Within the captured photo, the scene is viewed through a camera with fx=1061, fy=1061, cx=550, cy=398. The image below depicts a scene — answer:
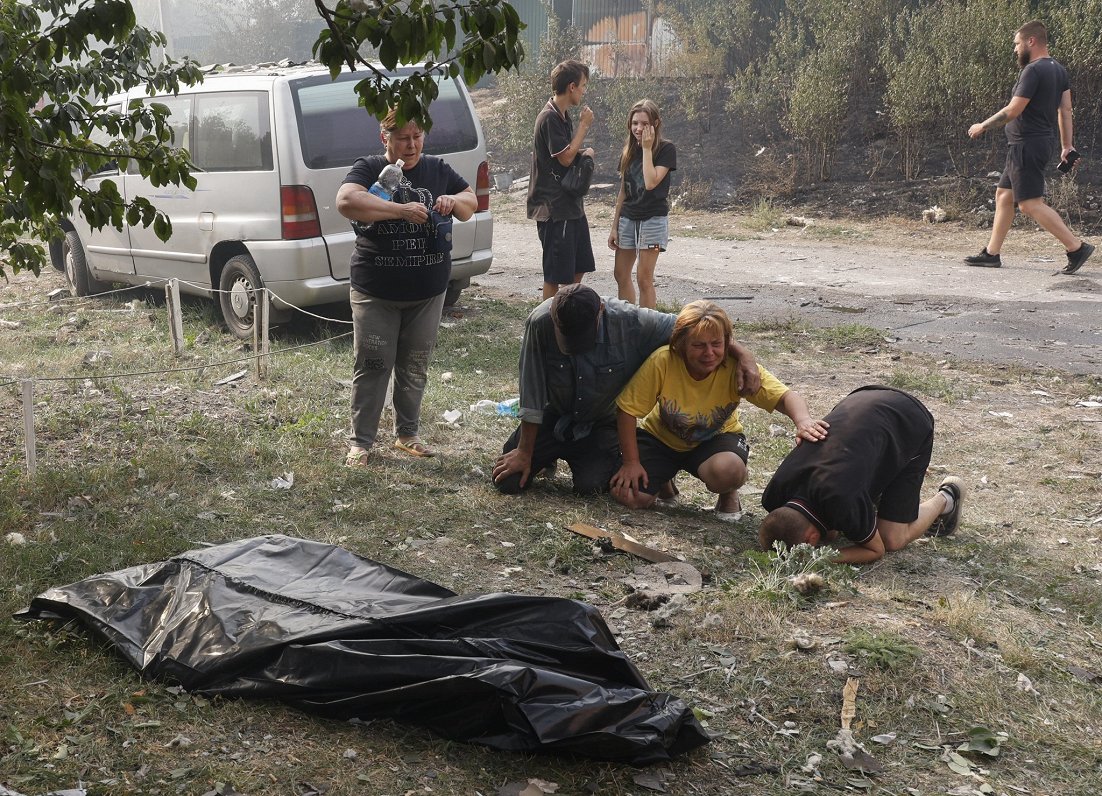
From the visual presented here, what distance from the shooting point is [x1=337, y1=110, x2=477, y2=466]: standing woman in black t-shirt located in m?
5.27

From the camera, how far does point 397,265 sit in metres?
5.41

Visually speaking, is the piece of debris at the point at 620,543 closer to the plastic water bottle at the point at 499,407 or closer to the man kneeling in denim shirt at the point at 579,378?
the man kneeling in denim shirt at the point at 579,378

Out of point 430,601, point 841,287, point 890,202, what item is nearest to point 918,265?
point 841,287

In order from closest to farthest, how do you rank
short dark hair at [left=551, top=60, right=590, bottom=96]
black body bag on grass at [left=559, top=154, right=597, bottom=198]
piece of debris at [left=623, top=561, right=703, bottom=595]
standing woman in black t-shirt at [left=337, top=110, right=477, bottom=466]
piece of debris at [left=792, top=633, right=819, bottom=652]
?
piece of debris at [left=792, top=633, right=819, bottom=652] → piece of debris at [left=623, top=561, right=703, bottom=595] → standing woman in black t-shirt at [left=337, top=110, right=477, bottom=466] → short dark hair at [left=551, top=60, right=590, bottom=96] → black body bag on grass at [left=559, top=154, right=597, bottom=198]

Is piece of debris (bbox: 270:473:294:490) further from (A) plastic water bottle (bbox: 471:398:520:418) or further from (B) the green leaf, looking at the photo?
(B) the green leaf

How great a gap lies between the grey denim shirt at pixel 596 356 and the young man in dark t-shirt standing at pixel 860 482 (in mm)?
907

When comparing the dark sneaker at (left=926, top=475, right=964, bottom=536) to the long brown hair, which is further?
the long brown hair

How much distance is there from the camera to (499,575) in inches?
173

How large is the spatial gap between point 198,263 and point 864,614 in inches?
249

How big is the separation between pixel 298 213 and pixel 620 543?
4.23 metres

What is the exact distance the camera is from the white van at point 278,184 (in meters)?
7.70

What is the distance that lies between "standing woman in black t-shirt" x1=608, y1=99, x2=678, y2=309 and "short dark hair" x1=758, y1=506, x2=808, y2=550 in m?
3.90

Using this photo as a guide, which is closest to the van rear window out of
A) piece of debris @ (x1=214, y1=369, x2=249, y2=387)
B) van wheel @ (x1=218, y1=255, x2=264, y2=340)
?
van wheel @ (x1=218, y1=255, x2=264, y2=340)

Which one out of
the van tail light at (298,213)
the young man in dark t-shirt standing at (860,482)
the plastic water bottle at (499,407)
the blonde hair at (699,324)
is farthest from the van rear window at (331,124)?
the young man in dark t-shirt standing at (860,482)
